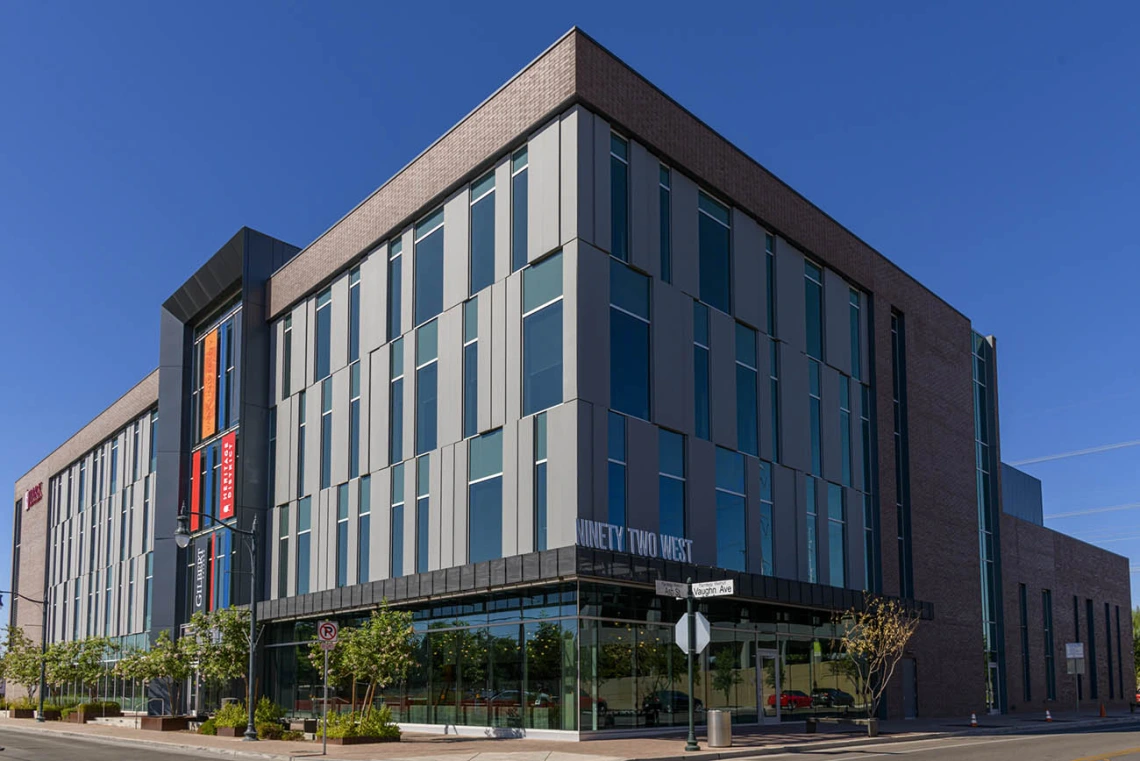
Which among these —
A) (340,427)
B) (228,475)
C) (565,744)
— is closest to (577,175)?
(565,744)

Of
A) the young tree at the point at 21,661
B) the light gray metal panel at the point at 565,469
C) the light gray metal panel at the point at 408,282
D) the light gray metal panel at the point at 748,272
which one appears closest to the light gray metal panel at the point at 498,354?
the light gray metal panel at the point at 565,469

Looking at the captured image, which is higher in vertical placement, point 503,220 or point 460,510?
point 503,220

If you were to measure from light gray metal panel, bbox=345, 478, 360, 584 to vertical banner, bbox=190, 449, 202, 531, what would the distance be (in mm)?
12742

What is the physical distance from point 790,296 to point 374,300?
14.8 metres

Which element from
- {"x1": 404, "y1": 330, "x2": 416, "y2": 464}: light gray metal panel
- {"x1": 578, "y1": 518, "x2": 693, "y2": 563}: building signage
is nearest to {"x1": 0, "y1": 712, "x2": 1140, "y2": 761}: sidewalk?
{"x1": 578, "y1": 518, "x2": 693, "y2": 563}: building signage

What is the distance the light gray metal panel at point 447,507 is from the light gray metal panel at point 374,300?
6.38 m

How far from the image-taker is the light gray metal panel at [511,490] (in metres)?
32.4

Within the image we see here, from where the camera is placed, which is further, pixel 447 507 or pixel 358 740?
pixel 447 507

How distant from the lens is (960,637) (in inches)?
1902

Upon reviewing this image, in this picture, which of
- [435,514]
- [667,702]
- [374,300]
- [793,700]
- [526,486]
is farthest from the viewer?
[374,300]

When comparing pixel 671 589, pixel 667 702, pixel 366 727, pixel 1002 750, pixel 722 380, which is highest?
pixel 722 380

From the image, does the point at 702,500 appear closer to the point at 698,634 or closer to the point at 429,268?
the point at 698,634

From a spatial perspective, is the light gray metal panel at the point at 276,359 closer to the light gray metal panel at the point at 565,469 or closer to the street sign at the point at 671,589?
the light gray metal panel at the point at 565,469

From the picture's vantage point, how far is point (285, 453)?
1820 inches
